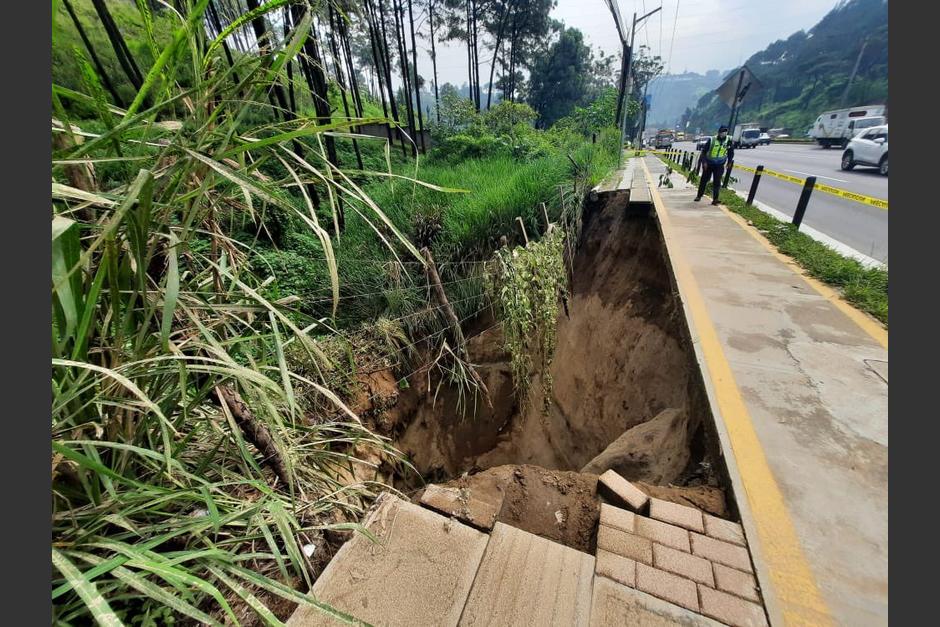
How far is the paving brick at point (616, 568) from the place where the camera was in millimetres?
1343

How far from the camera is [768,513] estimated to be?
5.03 ft

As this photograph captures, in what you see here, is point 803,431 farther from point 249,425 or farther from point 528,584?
point 249,425

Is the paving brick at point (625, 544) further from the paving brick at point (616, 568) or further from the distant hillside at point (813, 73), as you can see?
the distant hillside at point (813, 73)

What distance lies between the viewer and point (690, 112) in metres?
77.8

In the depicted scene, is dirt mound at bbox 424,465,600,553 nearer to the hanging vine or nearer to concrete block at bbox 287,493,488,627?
concrete block at bbox 287,493,488,627

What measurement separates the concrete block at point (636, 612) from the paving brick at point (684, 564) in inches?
5.2

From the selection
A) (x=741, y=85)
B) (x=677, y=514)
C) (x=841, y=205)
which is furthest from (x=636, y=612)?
(x=741, y=85)

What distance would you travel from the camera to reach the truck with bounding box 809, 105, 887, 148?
1780cm

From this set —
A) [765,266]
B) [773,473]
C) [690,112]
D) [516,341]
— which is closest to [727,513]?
[773,473]

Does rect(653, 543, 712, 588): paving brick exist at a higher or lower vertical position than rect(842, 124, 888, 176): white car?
lower

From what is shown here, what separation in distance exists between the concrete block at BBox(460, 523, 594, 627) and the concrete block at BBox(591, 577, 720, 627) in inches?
1.6

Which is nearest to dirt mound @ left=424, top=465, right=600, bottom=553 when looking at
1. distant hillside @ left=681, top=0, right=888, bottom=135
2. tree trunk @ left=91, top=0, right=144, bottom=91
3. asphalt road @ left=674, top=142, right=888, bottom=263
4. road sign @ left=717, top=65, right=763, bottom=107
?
asphalt road @ left=674, top=142, right=888, bottom=263

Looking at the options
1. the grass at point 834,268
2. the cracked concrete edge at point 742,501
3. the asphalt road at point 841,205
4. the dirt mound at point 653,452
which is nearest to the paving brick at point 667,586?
the cracked concrete edge at point 742,501

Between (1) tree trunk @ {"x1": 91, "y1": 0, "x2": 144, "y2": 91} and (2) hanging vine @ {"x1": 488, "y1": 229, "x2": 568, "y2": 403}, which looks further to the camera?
(1) tree trunk @ {"x1": 91, "y1": 0, "x2": 144, "y2": 91}
